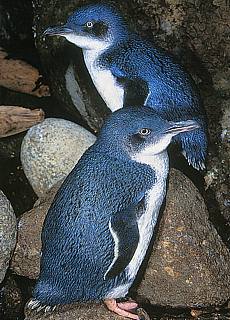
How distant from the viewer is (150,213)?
11.3ft

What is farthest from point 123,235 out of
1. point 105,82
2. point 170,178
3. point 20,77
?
point 20,77

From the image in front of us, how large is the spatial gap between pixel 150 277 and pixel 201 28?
1.17 meters

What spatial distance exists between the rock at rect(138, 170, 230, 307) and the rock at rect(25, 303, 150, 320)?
415mm

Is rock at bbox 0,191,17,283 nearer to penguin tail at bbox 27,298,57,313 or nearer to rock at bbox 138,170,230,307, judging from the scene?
penguin tail at bbox 27,298,57,313

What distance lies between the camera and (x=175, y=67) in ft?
13.0

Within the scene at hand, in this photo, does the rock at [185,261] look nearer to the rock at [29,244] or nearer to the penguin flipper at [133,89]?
the penguin flipper at [133,89]

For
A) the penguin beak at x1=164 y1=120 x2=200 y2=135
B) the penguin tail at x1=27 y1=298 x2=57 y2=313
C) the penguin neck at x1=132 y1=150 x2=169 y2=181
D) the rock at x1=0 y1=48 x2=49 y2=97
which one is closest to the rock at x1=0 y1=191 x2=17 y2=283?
the penguin tail at x1=27 y1=298 x2=57 y2=313

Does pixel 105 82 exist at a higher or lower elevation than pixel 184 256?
higher

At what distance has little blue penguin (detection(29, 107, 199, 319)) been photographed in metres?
3.32

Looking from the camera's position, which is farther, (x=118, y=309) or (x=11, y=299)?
(x=11, y=299)

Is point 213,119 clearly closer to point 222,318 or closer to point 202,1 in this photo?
point 202,1

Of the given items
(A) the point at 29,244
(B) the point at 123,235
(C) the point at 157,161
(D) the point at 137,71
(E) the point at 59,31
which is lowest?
(A) the point at 29,244

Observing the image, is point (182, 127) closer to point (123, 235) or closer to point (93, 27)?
point (123, 235)

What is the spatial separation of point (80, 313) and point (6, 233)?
23.5 inches
